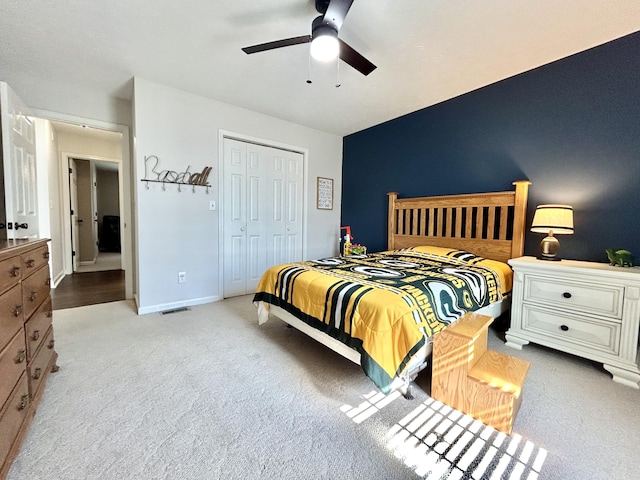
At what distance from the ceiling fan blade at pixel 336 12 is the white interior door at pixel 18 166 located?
2.08m

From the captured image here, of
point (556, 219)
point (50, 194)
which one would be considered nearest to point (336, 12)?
point (556, 219)

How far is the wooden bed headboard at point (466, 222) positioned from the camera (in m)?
2.67

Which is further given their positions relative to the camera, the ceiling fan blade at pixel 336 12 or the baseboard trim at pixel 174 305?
the baseboard trim at pixel 174 305

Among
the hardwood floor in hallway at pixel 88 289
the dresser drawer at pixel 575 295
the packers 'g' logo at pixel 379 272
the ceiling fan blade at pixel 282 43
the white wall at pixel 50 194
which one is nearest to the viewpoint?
the ceiling fan blade at pixel 282 43

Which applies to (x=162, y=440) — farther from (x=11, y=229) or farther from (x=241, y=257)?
(x=241, y=257)

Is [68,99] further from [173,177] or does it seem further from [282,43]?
[282,43]

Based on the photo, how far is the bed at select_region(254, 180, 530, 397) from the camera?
1488 mm

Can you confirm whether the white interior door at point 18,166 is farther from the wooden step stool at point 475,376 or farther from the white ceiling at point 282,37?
the wooden step stool at point 475,376

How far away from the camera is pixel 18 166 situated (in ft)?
6.20

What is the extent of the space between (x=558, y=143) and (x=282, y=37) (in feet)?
8.44

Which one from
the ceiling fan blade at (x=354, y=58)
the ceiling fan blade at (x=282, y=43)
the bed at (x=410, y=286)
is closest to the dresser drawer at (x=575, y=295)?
the bed at (x=410, y=286)

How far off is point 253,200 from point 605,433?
12.0 feet

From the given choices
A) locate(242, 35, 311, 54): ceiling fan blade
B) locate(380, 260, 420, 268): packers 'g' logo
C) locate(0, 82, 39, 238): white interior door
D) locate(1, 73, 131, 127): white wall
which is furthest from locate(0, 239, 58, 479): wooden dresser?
locate(380, 260, 420, 268): packers 'g' logo

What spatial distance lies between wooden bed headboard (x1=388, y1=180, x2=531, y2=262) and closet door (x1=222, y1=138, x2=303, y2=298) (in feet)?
4.80
